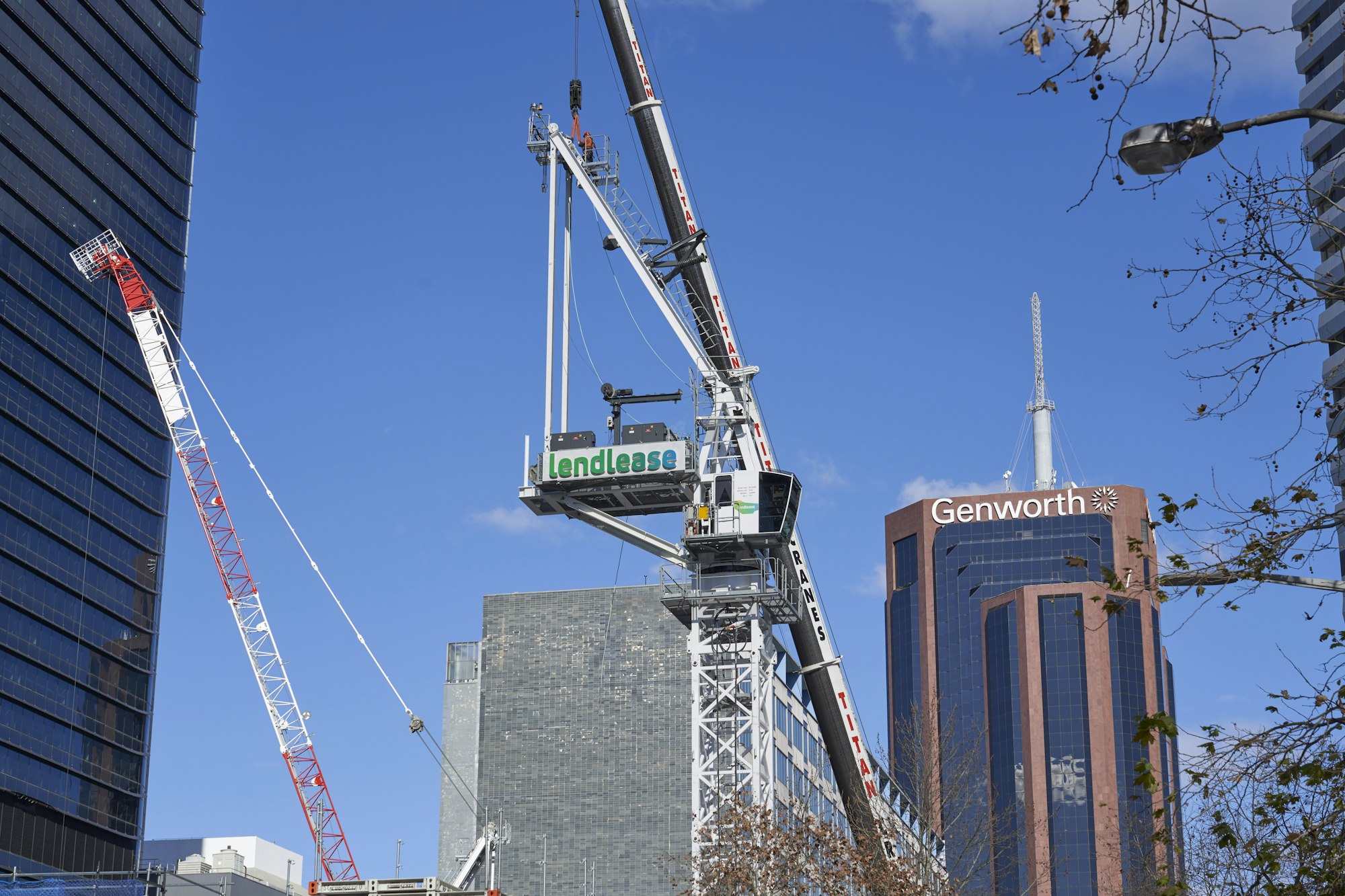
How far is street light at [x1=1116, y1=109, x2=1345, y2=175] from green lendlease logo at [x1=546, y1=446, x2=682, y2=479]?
57.5 metres

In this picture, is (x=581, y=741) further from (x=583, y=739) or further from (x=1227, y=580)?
(x=1227, y=580)

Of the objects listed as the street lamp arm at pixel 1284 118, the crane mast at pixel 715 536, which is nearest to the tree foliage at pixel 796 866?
the crane mast at pixel 715 536

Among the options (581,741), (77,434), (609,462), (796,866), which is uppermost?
(77,434)

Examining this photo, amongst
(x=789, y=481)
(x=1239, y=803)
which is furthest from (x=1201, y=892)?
(x=1239, y=803)

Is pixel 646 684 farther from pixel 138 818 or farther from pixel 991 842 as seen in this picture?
pixel 991 842

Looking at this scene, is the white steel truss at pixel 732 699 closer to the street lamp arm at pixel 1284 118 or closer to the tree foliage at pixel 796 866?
the tree foliage at pixel 796 866

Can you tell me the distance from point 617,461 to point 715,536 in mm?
5039

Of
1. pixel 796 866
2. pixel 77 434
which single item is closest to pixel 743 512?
pixel 796 866

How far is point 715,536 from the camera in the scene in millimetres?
74750

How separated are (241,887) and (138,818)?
132 feet

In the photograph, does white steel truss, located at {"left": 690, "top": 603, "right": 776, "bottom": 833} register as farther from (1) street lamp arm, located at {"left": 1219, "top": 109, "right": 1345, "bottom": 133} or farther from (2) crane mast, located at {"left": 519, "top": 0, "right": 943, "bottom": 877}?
(1) street lamp arm, located at {"left": 1219, "top": 109, "right": 1345, "bottom": 133}

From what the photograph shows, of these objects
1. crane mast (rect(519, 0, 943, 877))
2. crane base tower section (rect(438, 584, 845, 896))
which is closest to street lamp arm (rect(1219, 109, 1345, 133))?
crane mast (rect(519, 0, 943, 877))

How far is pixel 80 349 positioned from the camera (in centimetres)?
14800

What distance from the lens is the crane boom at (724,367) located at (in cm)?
7875
